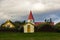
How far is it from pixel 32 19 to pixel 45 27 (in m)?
29.8

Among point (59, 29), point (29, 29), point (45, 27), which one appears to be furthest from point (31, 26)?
point (59, 29)

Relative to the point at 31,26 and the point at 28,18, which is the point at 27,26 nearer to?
the point at 31,26

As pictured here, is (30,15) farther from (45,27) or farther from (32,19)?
(45,27)

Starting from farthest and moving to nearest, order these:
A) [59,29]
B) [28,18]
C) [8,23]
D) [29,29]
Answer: [8,23]
[28,18]
[29,29]
[59,29]

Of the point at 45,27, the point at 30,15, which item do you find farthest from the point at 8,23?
the point at 45,27

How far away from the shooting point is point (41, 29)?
2088 inches

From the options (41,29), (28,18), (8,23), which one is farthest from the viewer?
(8,23)

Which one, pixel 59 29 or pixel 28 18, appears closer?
pixel 59 29

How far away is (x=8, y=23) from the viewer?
91.5 meters

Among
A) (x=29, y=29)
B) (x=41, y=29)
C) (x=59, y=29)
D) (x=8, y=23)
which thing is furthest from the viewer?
(x=8, y=23)

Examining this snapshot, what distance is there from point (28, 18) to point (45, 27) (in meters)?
29.5

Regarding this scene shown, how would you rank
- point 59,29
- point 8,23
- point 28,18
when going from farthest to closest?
point 8,23, point 28,18, point 59,29

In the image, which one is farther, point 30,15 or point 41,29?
point 30,15

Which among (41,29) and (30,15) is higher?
(30,15)
